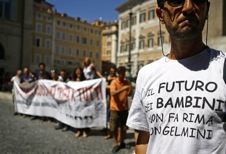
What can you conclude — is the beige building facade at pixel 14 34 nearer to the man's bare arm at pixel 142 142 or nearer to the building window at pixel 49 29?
the man's bare arm at pixel 142 142

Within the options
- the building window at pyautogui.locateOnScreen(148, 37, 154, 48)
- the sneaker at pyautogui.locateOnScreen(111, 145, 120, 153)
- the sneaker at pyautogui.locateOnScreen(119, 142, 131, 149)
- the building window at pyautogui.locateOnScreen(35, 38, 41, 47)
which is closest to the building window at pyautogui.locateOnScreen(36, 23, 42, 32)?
the building window at pyautogui.locateOnScreen(35, 38, 41, 47)

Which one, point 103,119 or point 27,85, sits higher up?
point 27,85

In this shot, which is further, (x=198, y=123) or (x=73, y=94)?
(x=73, y=94)

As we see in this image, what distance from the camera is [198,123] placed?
4.58 ft

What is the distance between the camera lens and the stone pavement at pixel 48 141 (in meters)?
5.90

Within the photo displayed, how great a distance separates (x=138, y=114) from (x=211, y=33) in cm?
386

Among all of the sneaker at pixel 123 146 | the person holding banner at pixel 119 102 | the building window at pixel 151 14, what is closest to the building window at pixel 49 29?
the building window at pixel 151 14

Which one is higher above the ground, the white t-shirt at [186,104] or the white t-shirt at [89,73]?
the white t-shirt at [89,73]

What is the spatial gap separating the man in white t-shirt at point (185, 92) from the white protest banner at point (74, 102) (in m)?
6.17

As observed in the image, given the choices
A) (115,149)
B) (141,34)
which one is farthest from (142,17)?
(115,149)

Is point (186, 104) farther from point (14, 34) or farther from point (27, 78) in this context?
point (14, 34)

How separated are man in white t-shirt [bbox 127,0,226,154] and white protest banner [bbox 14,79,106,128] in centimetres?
617

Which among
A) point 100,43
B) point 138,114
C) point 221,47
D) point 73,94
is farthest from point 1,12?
point 100,43

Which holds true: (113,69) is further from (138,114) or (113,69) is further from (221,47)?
(138,114)
